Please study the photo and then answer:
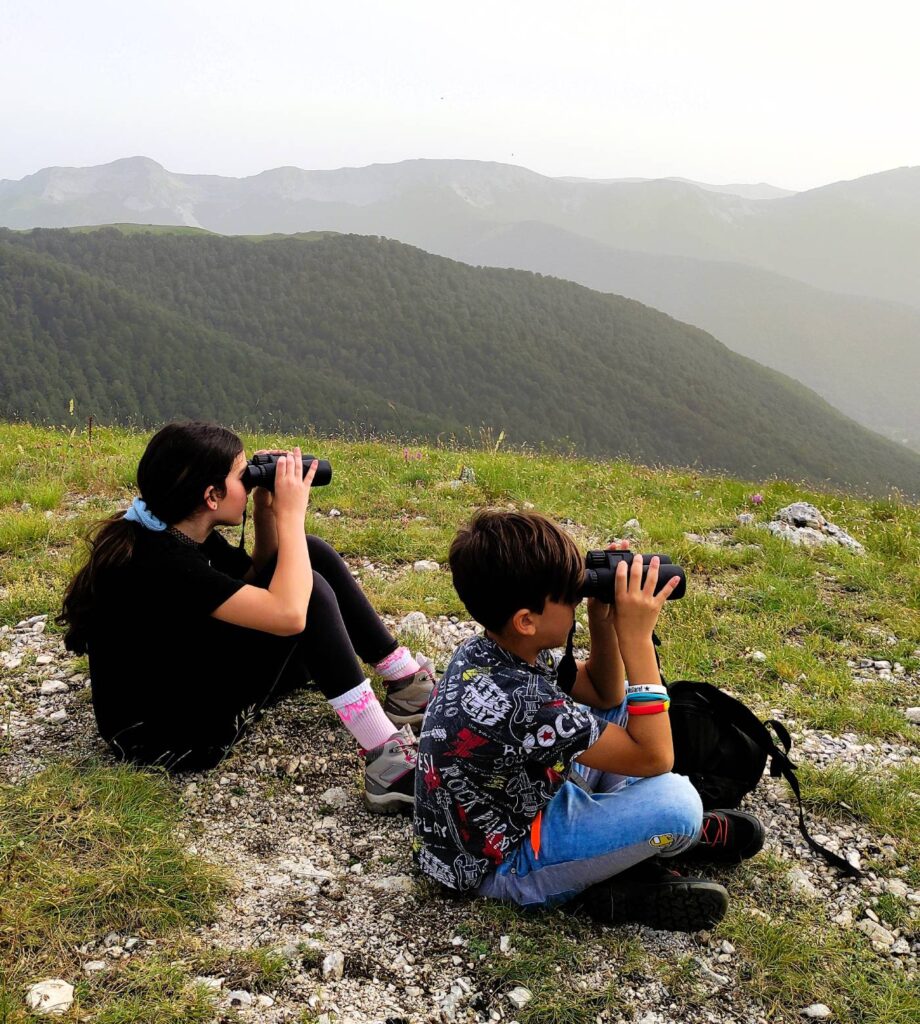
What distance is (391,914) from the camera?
103 inches

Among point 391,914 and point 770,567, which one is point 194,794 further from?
point 770,567

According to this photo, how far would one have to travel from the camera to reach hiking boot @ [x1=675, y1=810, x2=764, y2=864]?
288 cm

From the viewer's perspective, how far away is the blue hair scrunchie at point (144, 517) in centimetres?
288

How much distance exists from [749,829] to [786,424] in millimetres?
124719

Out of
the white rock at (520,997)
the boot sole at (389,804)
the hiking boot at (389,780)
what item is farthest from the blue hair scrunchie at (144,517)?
the white rock at (520,997)

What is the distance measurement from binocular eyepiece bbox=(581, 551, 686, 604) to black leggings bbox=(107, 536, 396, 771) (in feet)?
4.10

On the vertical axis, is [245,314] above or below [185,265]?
below

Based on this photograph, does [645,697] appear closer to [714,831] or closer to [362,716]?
[714,831]

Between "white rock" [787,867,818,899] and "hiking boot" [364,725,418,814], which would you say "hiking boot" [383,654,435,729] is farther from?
"white rock" [787,867,818,899]

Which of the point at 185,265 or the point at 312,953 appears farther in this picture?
the point at 185,265

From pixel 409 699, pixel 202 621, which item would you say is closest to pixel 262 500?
pixel 202 621

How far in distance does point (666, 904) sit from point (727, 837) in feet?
1.52

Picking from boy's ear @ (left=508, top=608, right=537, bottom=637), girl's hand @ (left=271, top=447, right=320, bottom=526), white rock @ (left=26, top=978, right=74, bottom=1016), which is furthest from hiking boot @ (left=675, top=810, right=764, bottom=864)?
white rock @ (left=26, top=978, right=74, bottom=1016)

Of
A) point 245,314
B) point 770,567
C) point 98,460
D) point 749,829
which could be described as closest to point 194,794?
point 749,829
